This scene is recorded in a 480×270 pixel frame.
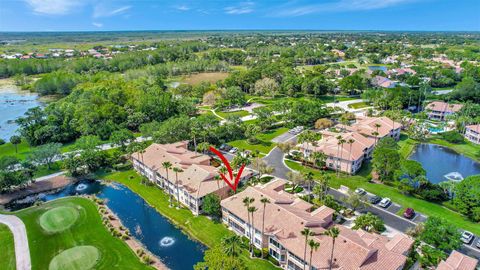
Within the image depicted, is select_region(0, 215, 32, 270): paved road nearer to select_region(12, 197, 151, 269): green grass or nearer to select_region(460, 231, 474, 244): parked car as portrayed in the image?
select_region(12, 197, 151, 269): green grass

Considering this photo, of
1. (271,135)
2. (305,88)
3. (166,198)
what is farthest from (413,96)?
(166,198)

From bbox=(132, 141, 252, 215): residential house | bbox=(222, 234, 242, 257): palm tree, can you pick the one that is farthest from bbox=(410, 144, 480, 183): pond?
bbox=(222, 234, 242, 257): palm tree

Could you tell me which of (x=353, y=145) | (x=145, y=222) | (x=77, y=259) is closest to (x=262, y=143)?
(x=353, y=145)

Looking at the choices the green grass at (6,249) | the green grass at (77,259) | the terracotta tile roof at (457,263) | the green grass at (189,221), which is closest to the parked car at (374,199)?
the terracotta tile roof at (457,263)

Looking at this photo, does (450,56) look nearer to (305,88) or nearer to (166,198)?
(305,88)

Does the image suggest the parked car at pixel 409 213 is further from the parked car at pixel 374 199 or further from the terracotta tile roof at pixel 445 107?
the terracotta tile roof at pixel 445 107

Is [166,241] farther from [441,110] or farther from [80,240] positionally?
[441,110]
